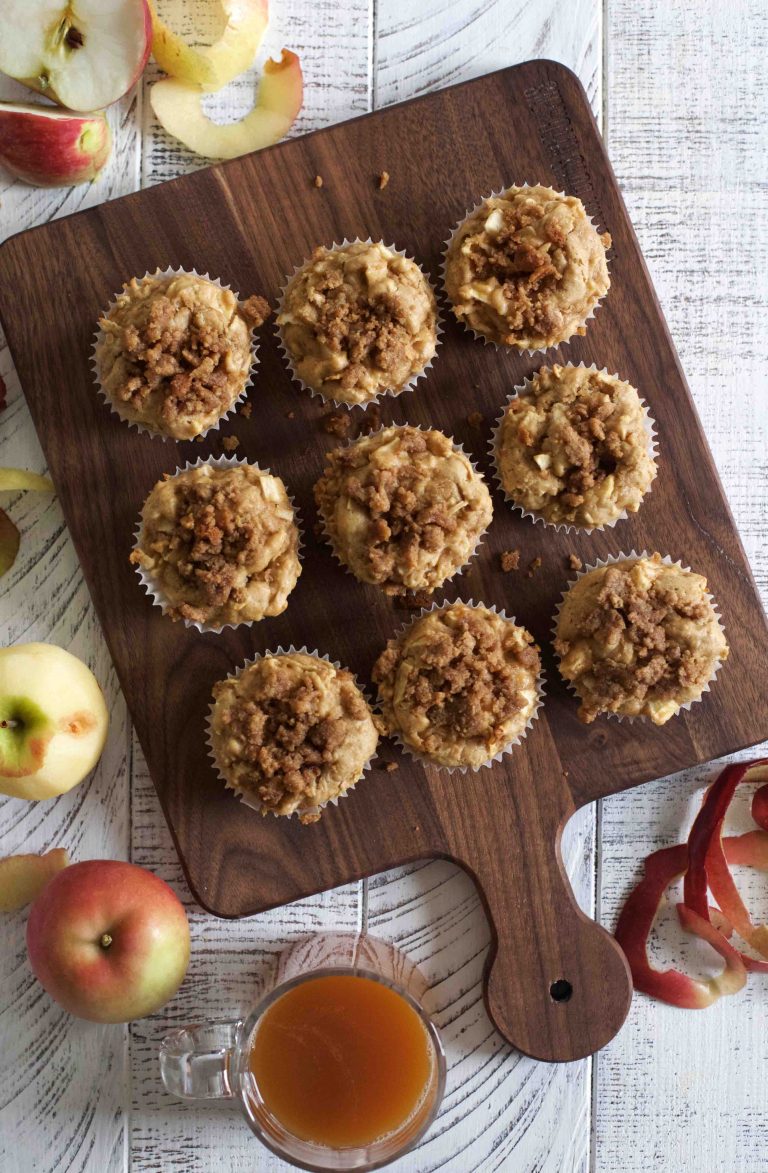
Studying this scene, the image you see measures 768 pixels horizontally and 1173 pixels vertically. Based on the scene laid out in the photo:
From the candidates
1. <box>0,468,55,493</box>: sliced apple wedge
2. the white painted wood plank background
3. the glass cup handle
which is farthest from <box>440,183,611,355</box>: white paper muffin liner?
the glass cup handle

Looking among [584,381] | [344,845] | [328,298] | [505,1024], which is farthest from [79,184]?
[505,1024]

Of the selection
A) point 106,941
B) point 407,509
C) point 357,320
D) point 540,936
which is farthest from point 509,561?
point 106,941

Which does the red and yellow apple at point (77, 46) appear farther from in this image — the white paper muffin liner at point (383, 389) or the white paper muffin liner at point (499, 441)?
the white paper muffin liner at point (499, 441)

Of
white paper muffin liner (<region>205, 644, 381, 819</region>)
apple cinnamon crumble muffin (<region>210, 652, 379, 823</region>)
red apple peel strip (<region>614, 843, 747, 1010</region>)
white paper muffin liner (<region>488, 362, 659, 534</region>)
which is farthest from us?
red apple peel strip (<region>614, 843, 747, 1010</region>)

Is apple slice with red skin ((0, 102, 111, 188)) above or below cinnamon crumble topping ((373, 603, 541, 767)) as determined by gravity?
above

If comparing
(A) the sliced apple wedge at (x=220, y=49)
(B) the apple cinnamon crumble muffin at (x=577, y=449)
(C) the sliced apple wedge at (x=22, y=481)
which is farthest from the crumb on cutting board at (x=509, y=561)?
(A) the sliced apple wedge at (x=220, y=49)

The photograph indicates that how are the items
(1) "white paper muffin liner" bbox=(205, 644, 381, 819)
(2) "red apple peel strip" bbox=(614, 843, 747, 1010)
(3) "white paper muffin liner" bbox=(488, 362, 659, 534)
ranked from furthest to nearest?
(2) "red apple peel strip" bbox=(614, 843, 747, 1010), (3) "white paper muffin liner" bbox=(488, 362, 659, 534), (1) "white paper muffin liner" bbox=(205, 644, 381, 819)

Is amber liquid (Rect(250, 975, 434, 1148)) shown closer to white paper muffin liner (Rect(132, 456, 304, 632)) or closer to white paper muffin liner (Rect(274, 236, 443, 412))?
white paper muffin liner (Rect(132, 456, 304, 632))

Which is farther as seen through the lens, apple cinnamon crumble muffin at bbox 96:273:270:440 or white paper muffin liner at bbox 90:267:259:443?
white paper muffin liner at bbox 90:267:259:443
